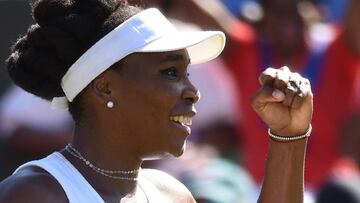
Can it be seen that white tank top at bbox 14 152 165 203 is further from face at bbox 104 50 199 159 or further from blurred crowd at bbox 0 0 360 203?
blurred crowd at bbox 0 0 360 203

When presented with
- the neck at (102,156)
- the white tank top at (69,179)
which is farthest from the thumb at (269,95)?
the white tank top at (69,179)

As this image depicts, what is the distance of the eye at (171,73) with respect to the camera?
334cm

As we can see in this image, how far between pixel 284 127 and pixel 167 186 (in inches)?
18.1

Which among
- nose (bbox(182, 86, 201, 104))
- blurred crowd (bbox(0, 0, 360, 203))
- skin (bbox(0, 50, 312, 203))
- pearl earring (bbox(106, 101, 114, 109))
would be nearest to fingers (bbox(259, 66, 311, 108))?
skin (bbox(0, 50, 312, 203))

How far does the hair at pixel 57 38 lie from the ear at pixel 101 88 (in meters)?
0.07

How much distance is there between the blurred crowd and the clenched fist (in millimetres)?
2358

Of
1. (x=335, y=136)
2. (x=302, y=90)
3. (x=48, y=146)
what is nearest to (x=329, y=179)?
(x=335, y=136)

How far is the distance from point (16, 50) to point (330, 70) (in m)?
2.96

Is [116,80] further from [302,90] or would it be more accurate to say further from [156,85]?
[302,90]

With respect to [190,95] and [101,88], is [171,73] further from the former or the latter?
[101,88]

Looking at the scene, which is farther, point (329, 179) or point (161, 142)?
point (329, 179)

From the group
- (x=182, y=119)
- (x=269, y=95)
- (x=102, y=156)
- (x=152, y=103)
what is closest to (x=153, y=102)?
(x=152, y=103)

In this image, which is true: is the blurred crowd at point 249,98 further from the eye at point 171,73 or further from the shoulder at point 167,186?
the eye at point 171,73

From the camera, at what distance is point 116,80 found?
3332mm
